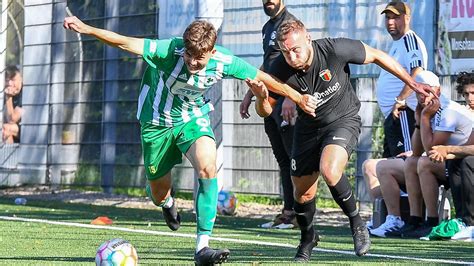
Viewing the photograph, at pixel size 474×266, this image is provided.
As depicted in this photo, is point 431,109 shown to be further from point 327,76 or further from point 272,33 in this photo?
point 327,76

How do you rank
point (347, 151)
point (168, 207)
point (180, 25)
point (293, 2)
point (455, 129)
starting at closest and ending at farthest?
1. point (347, 151)
2. point (168, 207)
3. point (455, 129)
4. point (293, 2)
5. point (180, 25)

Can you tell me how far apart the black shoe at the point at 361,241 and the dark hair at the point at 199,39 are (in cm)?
170

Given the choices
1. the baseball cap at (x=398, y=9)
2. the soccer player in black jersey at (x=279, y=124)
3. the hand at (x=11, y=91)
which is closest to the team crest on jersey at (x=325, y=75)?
the soccer player in black jersey at (x=279, y=124)

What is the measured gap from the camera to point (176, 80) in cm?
918

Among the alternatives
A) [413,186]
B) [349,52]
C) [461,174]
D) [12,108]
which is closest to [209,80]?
[349,52]

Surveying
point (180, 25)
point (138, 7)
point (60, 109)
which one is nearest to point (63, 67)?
point (60, 109)

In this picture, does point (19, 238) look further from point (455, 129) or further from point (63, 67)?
point (63, 67)

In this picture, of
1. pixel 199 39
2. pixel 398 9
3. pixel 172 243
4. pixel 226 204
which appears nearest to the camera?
pixel 199 39

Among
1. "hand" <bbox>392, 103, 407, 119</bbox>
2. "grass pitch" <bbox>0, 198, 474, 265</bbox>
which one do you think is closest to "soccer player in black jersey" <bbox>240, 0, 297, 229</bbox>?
"grass pitch" <bbox>0, 198, 474, 265</bbox>

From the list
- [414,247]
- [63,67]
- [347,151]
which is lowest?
[414,247]

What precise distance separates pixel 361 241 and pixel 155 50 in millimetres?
1994

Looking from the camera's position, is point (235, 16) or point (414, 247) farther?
point (235, 16)

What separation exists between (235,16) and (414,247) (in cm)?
627

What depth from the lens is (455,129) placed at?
39.6ft
